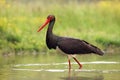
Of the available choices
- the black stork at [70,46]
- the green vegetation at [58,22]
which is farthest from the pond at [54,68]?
the green vegetation at [58,22]

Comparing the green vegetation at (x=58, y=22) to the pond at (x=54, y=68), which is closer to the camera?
the pond at (x=54, y=68)

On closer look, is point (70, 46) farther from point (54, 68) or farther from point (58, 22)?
point (58, 22)

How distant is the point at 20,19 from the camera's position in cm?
2666

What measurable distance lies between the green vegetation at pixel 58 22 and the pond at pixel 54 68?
1.39 meters

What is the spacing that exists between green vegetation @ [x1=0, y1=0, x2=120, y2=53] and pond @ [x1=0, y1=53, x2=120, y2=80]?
1385 millimetres

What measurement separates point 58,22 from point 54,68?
30.1ft

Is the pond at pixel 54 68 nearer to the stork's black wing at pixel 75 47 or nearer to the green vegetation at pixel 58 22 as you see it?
the stork's black wing at pixel 75 47

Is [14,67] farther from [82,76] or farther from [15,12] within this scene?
[15,12]

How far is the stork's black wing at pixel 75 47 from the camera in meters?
19.0

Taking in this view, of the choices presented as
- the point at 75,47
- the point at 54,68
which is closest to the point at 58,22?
the point at 75,47

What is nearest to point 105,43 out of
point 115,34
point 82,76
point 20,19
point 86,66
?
point 115,34

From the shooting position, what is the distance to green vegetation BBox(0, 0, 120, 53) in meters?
24.5

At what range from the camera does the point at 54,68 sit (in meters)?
18.7

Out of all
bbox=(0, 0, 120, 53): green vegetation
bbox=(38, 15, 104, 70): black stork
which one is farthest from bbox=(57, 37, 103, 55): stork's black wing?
bbox=(0, 0, 120, 53): green vegetation
